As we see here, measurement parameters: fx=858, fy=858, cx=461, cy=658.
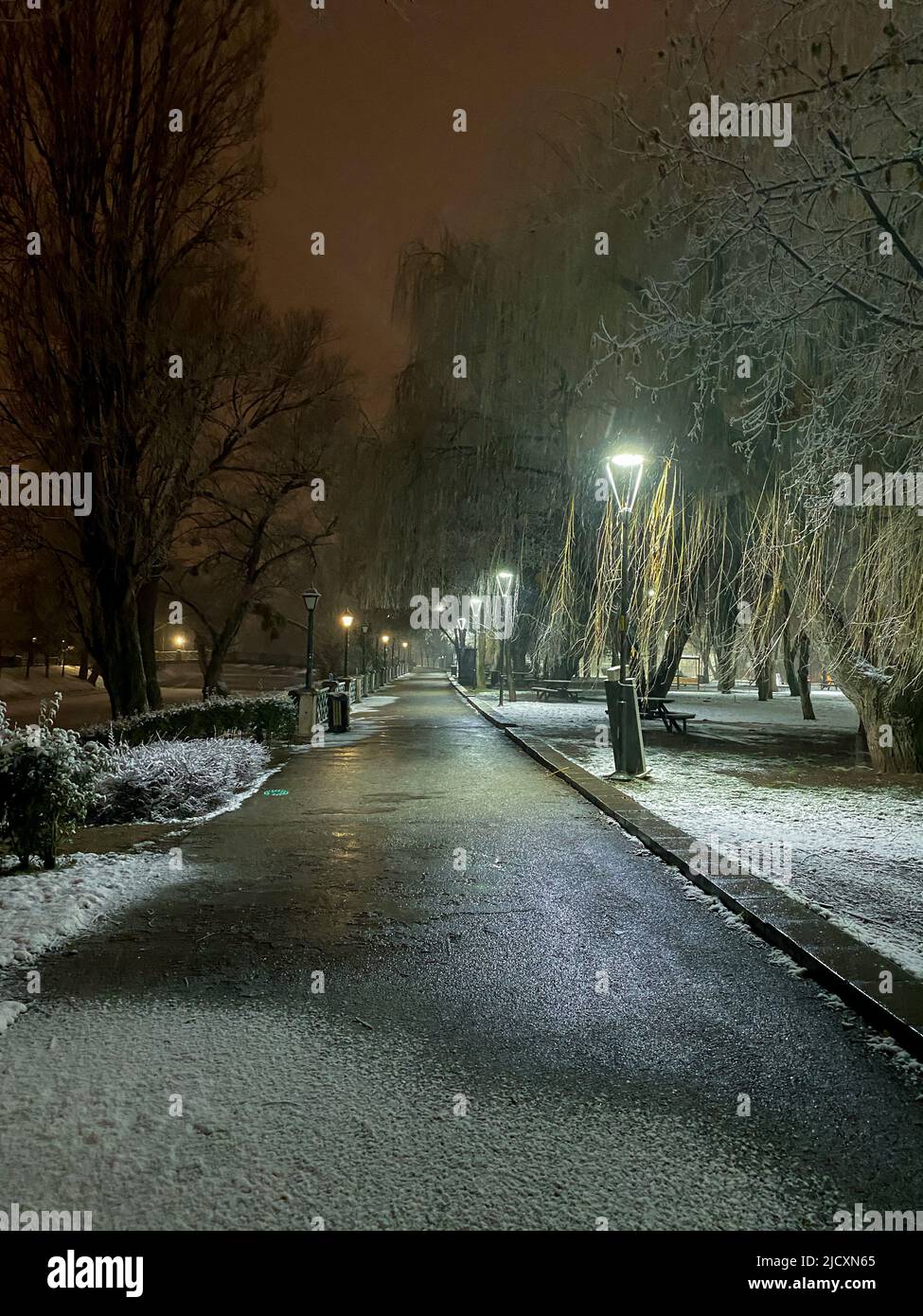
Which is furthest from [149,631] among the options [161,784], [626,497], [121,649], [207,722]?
[626,497]

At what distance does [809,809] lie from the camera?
32.1 ft

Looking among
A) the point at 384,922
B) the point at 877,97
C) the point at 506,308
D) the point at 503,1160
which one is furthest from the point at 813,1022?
the point at 506,308

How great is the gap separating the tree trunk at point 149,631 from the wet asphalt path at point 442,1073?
1709 cm

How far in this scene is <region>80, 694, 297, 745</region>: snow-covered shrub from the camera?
1505 cm

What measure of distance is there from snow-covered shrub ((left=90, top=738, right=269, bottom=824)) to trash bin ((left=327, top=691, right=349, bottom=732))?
1059cm

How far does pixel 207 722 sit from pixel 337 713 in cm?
609

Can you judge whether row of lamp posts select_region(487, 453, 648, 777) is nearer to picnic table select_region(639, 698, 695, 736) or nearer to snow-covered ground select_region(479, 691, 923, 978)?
snow-covered ground select_region(479, 691, 923, 978)

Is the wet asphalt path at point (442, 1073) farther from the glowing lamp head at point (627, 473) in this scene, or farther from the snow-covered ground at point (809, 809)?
the glowing lamp head at point (627, 473)

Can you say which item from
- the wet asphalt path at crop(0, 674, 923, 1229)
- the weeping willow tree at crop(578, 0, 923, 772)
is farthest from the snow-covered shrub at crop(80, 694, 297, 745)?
the weeping willow tree at crop(578, 0, 923, 772)

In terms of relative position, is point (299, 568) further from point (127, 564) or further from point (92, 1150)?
point (92, 1150)

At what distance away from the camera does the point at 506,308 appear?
1481cm

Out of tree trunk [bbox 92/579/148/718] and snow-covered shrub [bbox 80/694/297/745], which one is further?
tree trunk [bbox 92/579/148/718]

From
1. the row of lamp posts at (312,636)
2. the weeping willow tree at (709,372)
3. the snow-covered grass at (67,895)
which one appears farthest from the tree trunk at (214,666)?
the snow-covered grass at (67,895)

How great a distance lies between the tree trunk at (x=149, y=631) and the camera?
22.7 m
